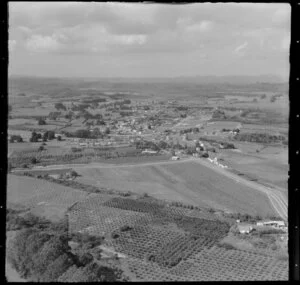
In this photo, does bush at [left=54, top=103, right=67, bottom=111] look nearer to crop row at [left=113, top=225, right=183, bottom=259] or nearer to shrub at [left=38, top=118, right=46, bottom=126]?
shrub at [left=38, top=118, right=46, bottom=126]

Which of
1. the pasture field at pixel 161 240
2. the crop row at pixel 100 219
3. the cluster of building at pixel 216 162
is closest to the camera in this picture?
the pasture field at pixel 161 240

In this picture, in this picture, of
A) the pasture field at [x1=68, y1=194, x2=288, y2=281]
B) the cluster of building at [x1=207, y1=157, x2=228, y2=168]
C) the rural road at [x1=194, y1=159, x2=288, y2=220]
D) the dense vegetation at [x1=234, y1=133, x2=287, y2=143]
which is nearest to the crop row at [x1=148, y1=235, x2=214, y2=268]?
the pasture field at [x1=68, y1=194, x2=288, y2=281]

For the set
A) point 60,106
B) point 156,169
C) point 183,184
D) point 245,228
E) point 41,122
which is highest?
point 60,106

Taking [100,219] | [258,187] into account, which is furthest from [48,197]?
[258,187]

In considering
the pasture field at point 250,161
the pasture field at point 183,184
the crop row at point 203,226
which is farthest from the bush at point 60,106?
the pasture field at point 250,161

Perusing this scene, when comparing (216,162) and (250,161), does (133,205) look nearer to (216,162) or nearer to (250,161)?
(216,162)

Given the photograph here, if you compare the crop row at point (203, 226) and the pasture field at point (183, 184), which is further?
the pasture field at point (183, 184)

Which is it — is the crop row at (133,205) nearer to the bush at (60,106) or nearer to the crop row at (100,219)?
the crop row at (100,219)

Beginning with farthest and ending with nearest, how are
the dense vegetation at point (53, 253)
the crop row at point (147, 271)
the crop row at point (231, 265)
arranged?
the crop row at point (147, 271)
the crop row at point (231, 265)
the dense vegetation at point (53, 253)
